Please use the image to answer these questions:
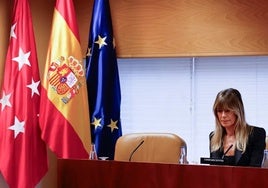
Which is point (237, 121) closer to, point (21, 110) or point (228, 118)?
point (228, 118)

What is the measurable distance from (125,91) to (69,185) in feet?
6.98

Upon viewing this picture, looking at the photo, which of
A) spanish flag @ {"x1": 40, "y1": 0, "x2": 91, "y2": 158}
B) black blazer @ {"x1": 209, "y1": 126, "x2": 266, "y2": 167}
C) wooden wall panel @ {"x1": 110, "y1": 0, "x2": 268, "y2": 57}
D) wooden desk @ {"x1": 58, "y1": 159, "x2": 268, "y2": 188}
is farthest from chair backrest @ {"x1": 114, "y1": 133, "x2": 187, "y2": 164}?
wooden wall panel @ {"x1": 110, "y1": 0, "x2": 268, "y2": 57}

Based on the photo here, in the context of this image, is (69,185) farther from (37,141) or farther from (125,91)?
(125,91)

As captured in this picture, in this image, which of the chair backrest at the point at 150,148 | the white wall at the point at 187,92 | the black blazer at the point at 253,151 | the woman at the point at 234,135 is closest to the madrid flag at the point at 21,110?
the chair backrest at the point at 150,148

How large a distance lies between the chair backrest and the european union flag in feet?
2.38

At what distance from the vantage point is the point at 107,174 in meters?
1.68

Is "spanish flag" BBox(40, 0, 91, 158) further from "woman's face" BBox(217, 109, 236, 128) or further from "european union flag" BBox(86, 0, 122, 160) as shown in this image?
"woman's face" BBox(217, 109, 236, 128)

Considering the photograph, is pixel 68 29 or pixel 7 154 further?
pixel 68 29

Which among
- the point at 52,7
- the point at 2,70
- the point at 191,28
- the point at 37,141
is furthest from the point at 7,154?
the point at 191,28

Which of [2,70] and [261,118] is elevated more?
[2,70]

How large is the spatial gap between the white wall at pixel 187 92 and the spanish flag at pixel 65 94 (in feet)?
1.88

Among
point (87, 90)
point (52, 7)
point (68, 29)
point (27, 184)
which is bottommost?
point (27, 184)

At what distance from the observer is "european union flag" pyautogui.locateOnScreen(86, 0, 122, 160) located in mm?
3525

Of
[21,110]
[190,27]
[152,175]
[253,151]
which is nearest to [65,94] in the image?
[21,110]
